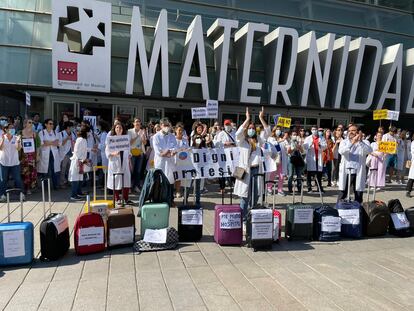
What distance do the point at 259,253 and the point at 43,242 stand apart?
3302 millimetres

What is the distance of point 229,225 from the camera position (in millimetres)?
5895

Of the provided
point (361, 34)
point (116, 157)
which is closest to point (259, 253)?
point (116, 157)

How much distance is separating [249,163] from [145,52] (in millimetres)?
10587

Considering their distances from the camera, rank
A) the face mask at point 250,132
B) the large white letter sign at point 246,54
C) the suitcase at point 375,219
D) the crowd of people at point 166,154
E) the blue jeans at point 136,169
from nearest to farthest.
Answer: the suitcase at point 375,219
the face mask at point 250,132
the crowd of people at point 166,154
the blue jeans at point 136,169
the large white letter sign at point 246,54

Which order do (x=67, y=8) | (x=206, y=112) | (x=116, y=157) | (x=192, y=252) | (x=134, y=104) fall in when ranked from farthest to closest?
(x=134, y=104), (x=67, y=8), (x=206, y=112), (x=116, y=157), (x=192, y=252)

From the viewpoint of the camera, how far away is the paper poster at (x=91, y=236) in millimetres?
5336

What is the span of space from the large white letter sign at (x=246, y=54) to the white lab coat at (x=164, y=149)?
9.31 metres

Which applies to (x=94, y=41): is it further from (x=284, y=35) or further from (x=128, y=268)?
(x=128, y=268)

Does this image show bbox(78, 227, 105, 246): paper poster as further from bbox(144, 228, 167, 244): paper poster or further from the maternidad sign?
the maternidad sign

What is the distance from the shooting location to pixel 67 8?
14.4 metres

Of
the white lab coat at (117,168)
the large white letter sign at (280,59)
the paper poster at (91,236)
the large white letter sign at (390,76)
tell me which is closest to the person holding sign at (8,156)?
the white lab coat at (117,168)

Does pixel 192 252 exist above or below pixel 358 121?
below

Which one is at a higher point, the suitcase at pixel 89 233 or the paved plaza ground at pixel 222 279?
the suitcase at pixel 89 233

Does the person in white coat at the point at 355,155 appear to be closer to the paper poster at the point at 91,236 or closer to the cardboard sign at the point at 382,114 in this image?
the paper poster at the point at 91,236
